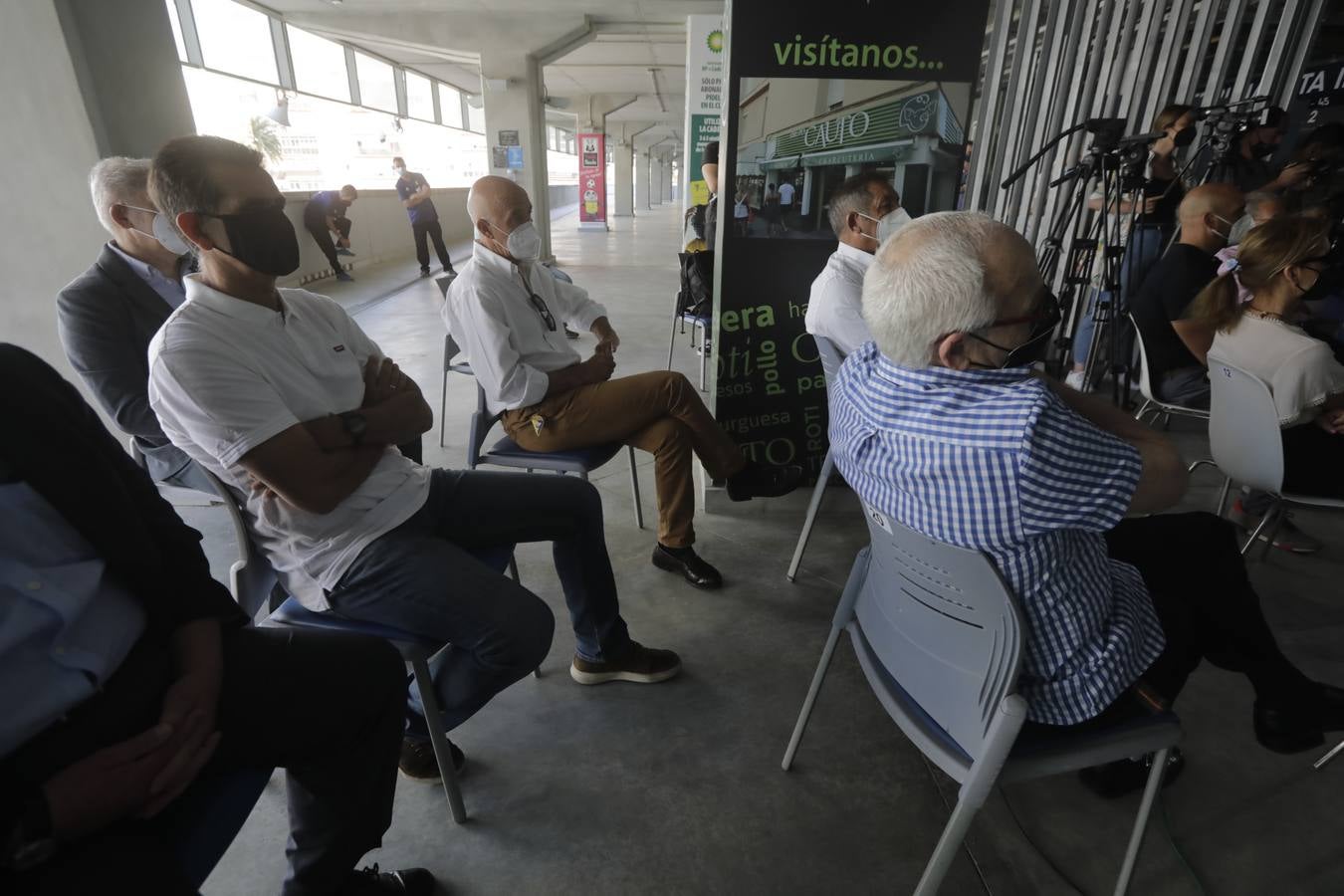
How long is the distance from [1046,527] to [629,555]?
173 centimetres

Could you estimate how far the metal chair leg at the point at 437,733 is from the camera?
1.32 m

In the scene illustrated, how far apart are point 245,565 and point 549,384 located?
1.05m

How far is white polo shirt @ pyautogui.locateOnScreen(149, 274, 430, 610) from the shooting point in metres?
1.19

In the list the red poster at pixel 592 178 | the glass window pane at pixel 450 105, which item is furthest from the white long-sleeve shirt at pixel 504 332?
the red poster at pixel 592 178

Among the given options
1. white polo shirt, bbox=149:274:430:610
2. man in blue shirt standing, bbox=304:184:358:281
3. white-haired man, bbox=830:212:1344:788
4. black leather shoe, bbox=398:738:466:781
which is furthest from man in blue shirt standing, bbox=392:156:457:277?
white-haired man, bbox=830:212:1344:788

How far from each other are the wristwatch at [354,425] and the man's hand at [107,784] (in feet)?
2.08

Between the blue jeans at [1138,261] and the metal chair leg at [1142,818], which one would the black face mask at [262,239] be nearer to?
the metal chair leg at [1142,818]

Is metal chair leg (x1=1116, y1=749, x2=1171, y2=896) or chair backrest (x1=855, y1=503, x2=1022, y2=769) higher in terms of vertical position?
chair backrest (x1=855, y1=503, x2=1022, y2=769)

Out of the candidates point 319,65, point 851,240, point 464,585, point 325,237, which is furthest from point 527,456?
point 319,65

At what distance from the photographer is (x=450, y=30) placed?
9164mm

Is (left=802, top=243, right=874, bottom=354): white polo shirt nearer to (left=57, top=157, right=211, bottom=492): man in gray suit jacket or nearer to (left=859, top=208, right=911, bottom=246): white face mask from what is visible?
(left=859, top=208, right=911, bottom=246): white face mask

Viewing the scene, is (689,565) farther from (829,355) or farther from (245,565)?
(245,565)

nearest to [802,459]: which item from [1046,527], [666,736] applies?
[666,736]

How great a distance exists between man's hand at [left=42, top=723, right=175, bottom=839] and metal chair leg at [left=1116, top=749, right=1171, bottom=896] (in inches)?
60.1
